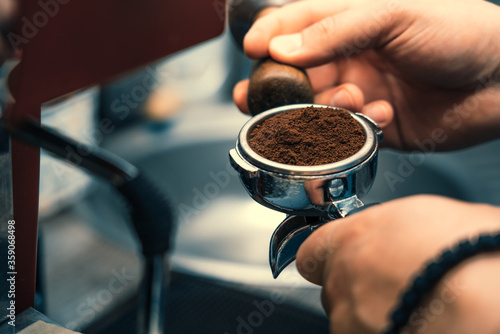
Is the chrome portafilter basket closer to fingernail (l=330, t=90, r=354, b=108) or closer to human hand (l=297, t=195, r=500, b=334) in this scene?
human hand (l=297, t=195, r=500, b=334)

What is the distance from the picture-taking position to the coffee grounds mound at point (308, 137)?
1.17 ft

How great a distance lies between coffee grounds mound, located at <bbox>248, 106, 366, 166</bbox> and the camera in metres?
0.36

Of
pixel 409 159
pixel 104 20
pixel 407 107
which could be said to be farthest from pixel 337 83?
pixel 104 20

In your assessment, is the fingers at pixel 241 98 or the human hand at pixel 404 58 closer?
the human hand at pixel 404 58

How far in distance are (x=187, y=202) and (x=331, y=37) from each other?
0.59 metres

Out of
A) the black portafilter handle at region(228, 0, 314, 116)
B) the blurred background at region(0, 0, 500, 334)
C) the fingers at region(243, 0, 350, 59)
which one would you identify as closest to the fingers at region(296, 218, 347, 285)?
the black portafilter handle at region(228, 0, 314, 116)

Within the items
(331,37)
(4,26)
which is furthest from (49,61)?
(331,37)

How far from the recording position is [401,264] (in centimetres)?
27

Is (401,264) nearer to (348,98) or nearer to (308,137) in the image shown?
(308,137)

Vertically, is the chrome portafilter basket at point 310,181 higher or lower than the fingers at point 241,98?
higher

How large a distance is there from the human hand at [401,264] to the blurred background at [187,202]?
52 cm

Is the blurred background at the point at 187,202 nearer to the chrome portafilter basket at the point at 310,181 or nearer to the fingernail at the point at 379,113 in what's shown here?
the fingernail at the point at 379,113

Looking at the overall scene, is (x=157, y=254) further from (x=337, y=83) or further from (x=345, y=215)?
(x=337, y=83)

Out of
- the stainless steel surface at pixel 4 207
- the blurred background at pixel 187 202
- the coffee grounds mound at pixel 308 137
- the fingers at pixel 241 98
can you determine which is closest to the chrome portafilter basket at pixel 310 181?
the coffee grounds mound at pixel 308 137
